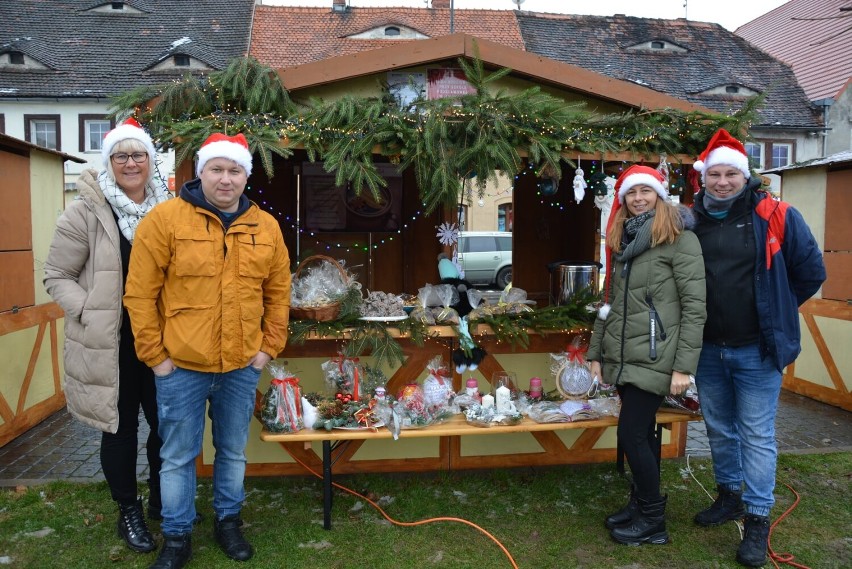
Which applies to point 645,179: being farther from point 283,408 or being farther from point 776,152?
point 776,152

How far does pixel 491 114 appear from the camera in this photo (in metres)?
4.05

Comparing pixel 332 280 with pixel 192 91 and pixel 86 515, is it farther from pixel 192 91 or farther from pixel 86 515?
pixel 86 515

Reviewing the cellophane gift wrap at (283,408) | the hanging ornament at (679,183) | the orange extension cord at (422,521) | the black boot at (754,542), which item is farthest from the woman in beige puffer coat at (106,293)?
the hanging ornament at (679,183)

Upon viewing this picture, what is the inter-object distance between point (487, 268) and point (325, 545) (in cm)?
1351

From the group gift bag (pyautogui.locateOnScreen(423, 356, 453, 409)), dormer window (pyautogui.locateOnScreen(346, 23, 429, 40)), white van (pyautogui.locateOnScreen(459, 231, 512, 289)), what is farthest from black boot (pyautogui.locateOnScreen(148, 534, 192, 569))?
dormer window (pyautogui.locateOnScreen(346, 23, 429, 40))

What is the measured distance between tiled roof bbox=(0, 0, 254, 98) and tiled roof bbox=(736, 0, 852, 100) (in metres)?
16.9

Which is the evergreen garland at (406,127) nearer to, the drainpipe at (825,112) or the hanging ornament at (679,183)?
the hanging ornament at (679,183)

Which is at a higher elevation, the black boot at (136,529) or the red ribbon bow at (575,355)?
the red ribbon bow at (575,355)

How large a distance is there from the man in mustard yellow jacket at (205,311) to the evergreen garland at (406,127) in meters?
0.78

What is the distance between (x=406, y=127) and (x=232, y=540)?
8.37ft

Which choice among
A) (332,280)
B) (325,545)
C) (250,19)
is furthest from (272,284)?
(250,19)

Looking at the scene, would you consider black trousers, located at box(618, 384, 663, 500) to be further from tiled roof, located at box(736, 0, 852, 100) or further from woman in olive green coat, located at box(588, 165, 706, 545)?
tiled roof, located at box(736, 0, 852, 100)

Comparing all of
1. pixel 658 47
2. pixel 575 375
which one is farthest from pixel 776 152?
pixel 575 375

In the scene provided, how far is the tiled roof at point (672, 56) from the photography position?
20.0m
